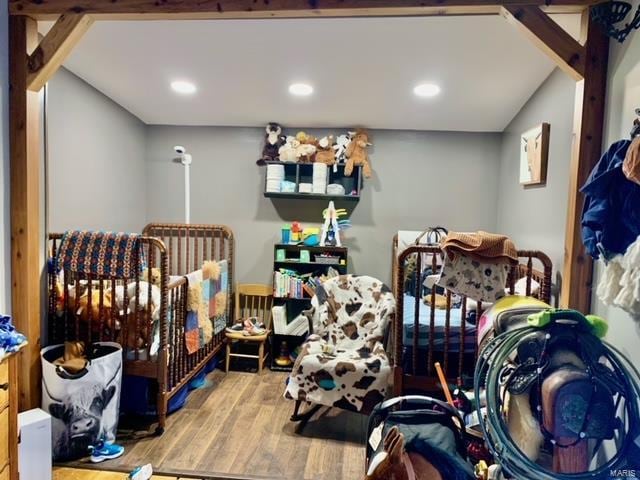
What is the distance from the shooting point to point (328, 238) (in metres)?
3.74

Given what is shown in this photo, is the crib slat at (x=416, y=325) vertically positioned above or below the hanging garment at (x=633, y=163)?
below

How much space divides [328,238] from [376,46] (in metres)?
1.73

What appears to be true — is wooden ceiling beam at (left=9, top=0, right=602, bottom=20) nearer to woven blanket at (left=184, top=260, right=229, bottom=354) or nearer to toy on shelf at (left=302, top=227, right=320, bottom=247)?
woven blanket at (left=184, top=260, right=229, bottom=354)

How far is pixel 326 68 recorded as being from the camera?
2.75 metres

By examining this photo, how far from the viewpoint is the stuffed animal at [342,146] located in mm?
3770

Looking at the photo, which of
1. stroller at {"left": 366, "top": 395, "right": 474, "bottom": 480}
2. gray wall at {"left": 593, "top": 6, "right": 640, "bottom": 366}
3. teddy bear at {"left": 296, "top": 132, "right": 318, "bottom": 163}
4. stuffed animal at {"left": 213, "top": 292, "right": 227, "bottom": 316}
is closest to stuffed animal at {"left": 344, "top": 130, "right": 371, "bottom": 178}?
teddy bear at {"left": 296, "top": 132, "right": 318, "bottom": 163}

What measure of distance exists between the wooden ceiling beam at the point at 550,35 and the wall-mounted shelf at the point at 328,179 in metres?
2.02

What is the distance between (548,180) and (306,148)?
194 centimetres

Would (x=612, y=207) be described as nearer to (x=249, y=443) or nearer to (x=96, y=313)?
(x=249, y=443)

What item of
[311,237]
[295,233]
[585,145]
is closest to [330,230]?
[311,237]

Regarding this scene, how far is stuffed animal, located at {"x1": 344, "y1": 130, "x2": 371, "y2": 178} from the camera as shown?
373cm

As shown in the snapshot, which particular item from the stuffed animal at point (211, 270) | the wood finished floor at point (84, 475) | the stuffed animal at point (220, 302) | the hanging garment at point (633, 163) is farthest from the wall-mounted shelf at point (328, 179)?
the hanging garment at point (633, 163)

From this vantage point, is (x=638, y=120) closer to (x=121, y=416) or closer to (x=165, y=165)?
(x=121, y=416)

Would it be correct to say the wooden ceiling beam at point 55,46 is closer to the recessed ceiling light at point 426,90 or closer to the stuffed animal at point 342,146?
the recessed ceiling light at point 426,90
